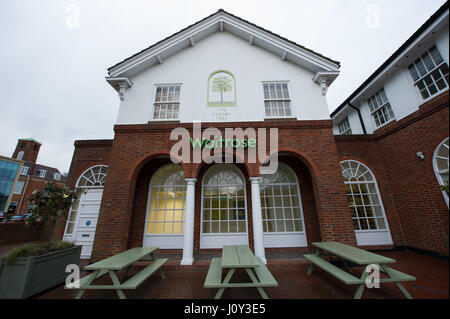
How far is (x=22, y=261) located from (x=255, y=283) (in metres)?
5.26

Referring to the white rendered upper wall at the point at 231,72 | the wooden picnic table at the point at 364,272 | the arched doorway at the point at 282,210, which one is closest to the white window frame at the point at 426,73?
the white rendered upper wall at the point at 231,72

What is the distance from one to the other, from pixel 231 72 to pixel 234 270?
7.09 metres

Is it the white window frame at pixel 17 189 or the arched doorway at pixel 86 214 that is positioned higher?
the white window frame at pixel 17 189

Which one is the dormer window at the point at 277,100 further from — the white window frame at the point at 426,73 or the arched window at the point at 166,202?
the arched window at the point at 166,202

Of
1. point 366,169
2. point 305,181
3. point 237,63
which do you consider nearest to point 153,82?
point 237,63

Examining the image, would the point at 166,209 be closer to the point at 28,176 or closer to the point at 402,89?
the point at 402,89

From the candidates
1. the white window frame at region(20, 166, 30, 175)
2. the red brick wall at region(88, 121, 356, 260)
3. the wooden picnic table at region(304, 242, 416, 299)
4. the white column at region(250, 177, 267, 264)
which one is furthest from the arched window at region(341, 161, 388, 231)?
the white window frame at region(20, 166, 30, 175)

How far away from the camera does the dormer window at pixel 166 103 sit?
270 inches

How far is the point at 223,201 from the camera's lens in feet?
23.1

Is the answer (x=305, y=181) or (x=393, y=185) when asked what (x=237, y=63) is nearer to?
(x=305, y=181)

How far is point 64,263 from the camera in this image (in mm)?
4520

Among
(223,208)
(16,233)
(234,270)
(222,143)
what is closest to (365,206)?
(223,208)

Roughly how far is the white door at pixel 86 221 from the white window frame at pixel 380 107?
13351 mm

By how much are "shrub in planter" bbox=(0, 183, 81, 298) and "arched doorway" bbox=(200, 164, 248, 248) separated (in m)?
4.12
